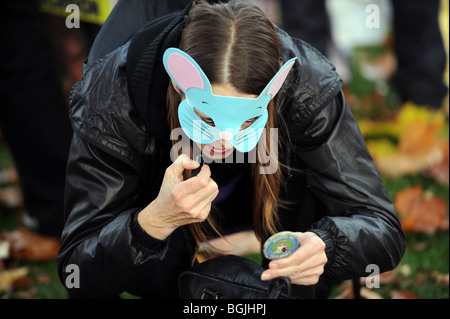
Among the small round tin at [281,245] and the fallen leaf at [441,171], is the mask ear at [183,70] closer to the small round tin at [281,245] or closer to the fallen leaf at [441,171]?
the small round tin at [281,245]

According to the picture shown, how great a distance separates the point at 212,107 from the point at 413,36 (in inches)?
103

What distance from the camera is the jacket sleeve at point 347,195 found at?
169 centimetres

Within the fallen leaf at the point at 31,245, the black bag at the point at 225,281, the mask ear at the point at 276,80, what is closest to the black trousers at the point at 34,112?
the fallen leaf at the point at 31,245

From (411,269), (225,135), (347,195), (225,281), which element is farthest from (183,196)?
(411,269)

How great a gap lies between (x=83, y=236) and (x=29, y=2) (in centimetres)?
131

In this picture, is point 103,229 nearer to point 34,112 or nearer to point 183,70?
point 183,70

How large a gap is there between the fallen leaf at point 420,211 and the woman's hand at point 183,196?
134cm

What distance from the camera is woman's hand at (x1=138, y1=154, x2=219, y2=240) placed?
1436 millimetres

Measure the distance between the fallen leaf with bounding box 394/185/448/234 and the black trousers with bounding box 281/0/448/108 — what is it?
1201mm

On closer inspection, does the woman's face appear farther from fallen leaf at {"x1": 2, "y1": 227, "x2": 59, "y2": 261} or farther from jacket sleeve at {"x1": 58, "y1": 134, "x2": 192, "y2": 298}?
fallen leaf at {"x1": 2, "y1": 227, "x2": 59, "y2": 261}

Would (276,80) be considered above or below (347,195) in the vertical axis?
above

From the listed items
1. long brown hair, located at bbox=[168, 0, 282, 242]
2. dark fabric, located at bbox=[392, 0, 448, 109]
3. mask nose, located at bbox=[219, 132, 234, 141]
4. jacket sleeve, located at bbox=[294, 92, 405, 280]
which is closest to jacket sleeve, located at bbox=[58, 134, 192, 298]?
long brown hair, located at bbox=[168, 0, 282, 242]

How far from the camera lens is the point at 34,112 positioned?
8.73ft
